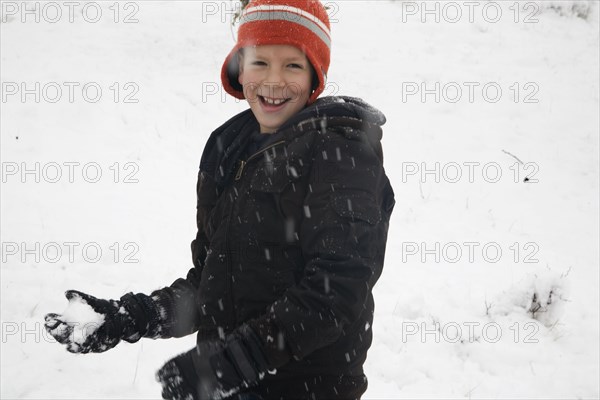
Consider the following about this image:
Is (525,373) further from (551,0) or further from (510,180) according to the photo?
(551,0)

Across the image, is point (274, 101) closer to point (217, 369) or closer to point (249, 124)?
point (249, 124)

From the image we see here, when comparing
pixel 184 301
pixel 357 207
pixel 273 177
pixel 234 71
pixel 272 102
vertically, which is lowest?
pixel 184 301

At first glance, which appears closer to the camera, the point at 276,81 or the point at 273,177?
the point at 273,177

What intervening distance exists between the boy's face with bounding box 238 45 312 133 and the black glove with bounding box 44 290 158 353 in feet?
3.15

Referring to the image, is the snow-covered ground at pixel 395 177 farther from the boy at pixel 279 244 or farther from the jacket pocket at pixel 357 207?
the jacket pocket at pixel 357 207

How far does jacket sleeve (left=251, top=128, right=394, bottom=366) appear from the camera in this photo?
1474mm

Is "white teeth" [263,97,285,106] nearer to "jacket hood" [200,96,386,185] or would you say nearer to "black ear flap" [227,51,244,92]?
"jacket hood" [200,96,386,185]

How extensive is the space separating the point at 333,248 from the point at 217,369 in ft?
1.70

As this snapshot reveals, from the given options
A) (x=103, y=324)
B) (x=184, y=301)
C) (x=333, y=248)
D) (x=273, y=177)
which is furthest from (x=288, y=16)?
(x=103, y=324)

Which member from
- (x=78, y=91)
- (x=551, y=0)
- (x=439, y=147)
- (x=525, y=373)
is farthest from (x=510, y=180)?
(x=551, y=0)

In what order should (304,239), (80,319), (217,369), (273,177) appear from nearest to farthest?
(217,369)
(304,239)
(273,177)
(80,319)

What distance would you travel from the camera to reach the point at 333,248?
1.50 meters

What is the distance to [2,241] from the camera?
15.2 feet

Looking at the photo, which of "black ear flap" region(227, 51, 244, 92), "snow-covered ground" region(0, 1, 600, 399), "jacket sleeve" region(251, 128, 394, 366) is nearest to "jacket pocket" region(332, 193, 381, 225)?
"jacket sleeve" region(251, 128, 394, 366)
